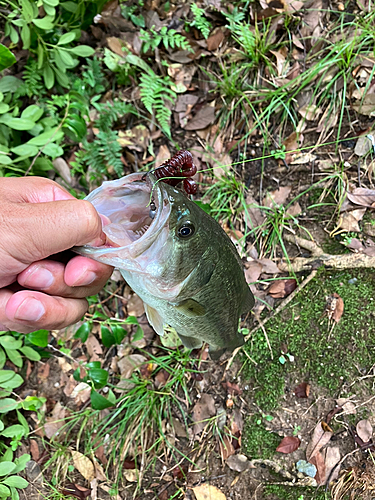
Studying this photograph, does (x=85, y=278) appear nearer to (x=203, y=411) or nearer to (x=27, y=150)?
(x=27, y=150)

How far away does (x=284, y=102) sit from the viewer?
354 cm

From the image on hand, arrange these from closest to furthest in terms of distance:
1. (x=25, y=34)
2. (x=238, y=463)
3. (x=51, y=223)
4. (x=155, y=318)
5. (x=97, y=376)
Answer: (x=51, y=223), (x=155, y=318), (x=97, y=376), (x=25, y=34), (x=238, y=463)

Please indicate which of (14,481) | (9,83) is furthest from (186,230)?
(9,83)

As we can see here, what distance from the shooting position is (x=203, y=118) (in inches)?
150

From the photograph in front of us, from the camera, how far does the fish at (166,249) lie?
177cm

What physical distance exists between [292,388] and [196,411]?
922 mm

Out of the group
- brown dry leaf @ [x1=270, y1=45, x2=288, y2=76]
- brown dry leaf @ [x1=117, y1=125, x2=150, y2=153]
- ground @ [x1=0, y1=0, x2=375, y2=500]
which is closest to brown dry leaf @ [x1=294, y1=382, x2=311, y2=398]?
ground @ [x1=0, y1=0, x2=375, y2=500]

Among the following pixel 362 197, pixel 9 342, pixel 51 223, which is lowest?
pixel 9 342

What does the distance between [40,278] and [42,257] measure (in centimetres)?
16

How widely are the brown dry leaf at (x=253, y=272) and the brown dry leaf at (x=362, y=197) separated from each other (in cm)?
105

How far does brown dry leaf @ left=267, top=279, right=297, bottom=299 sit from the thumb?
216cm

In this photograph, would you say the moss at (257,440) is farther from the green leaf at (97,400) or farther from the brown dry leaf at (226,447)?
the green leaf at (97,400)

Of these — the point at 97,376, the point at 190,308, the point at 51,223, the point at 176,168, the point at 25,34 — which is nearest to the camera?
the point at 51,223

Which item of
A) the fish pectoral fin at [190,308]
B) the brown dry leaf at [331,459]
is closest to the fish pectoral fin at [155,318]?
the fish pectoral fin at [190,308]
